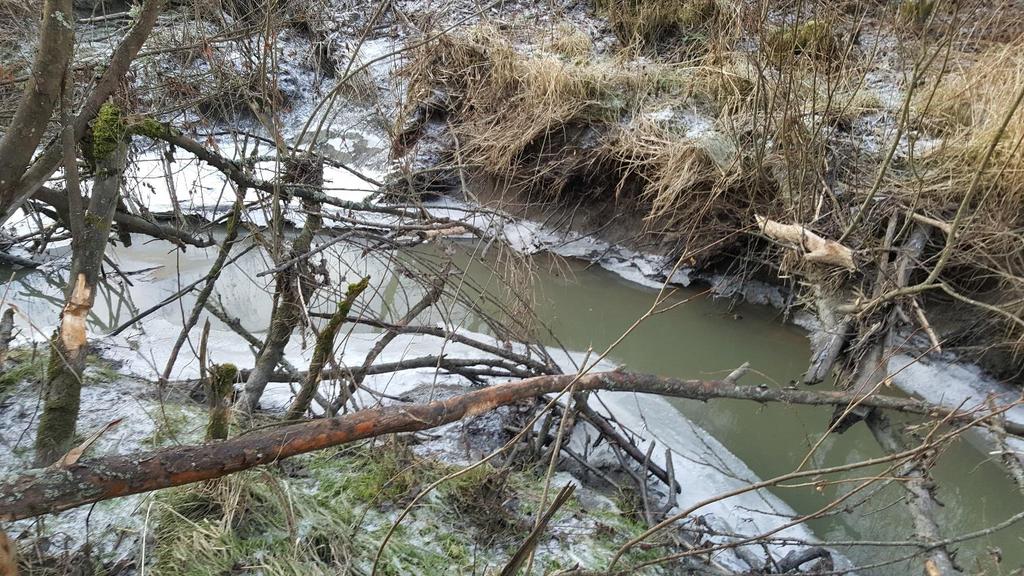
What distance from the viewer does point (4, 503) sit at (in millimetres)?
A: 1439

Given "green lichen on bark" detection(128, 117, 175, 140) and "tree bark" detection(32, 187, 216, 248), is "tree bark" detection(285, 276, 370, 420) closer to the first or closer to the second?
"green lichen on bark" detection(128, 117, 175, 140)

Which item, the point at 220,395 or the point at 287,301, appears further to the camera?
the point at 287,301

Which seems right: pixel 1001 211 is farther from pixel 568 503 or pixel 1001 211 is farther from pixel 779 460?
pixel 568 503

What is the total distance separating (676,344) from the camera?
4.96m

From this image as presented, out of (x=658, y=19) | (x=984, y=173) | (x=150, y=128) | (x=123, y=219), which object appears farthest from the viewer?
(x=658, y=19)

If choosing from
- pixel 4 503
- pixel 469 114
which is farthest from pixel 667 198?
pixel 4 503

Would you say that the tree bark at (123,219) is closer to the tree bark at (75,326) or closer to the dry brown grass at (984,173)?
the tree bark at (75,326)

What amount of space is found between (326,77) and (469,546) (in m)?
6.73

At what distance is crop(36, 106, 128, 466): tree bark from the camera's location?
2.15 metres

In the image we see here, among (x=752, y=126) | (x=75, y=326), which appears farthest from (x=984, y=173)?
(x=75, y=326)

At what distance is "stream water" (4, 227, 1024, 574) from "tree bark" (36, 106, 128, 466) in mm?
669

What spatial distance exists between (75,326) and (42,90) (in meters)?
0.77

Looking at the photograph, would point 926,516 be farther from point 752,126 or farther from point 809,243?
A: point 752,126

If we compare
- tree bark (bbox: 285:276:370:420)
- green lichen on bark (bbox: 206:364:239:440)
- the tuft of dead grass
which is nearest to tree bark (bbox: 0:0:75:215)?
green lichen on bark (bbox: 206:364:239:440)
